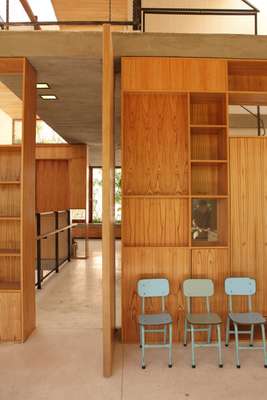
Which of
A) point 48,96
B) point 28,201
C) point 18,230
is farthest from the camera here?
point 48,96

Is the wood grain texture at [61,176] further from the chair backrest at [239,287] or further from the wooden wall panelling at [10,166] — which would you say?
the chair backrest at [239,287]

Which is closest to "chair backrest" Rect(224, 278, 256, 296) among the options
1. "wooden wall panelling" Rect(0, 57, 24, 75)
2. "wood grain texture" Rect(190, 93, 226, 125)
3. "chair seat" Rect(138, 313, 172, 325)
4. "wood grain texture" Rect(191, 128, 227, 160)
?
"chair seat" Rect(138, 313, 172, 325)

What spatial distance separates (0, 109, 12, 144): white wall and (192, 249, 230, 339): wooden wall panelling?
7.22 m

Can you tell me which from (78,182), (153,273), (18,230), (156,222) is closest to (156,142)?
(156,222)

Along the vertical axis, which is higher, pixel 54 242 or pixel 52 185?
pixel 52 185

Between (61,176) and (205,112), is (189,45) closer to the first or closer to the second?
(205,112)

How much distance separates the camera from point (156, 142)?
146 inches

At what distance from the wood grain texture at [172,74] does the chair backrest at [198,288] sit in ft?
6.18

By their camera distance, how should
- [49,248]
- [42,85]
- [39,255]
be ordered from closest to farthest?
1. [42,85]
2. [39,255]
3. [49,248]

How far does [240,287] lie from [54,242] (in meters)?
4.61

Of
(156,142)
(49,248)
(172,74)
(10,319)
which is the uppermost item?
(172,74)

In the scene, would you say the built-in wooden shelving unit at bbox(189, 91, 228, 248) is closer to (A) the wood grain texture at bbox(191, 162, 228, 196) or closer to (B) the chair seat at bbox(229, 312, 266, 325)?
(A) the wood grain texture at bbox(191, 162, 228, 196)

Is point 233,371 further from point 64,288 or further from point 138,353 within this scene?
point 64,288

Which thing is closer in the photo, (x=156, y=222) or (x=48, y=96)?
(x=156, y=222)
